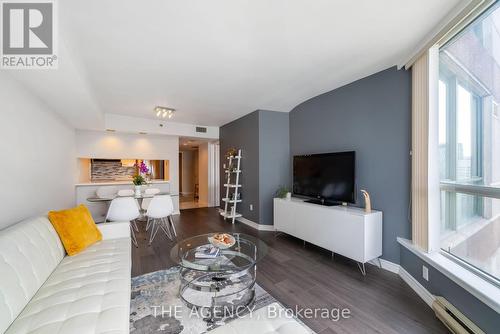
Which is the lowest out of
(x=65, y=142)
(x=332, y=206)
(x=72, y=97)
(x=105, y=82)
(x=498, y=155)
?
(x=332, y=206)

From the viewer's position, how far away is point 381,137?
2719 mm

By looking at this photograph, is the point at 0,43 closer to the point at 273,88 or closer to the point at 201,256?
the point at 201,256

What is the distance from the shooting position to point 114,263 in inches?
74.9

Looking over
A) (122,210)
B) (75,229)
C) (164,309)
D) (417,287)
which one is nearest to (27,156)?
(75,229)

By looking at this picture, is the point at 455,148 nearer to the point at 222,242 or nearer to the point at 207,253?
the point at 222,242

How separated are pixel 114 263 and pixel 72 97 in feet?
7.28

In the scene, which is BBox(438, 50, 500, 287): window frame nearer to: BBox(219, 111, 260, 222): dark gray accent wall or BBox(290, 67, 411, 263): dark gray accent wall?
BBox(290, 67, 411, 263): dark gray accent wall

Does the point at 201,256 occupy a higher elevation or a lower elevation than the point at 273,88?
lower

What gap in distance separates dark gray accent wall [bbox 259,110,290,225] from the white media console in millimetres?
907

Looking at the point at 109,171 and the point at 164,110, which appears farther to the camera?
the point at 109,171

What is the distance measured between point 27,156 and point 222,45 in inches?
97.1

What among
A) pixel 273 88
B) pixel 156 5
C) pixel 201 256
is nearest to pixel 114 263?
pixel 201 256

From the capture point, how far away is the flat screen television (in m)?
2.93

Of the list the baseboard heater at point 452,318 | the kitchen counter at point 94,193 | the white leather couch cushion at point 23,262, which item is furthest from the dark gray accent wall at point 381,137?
the kitchen counter at point 94,193
